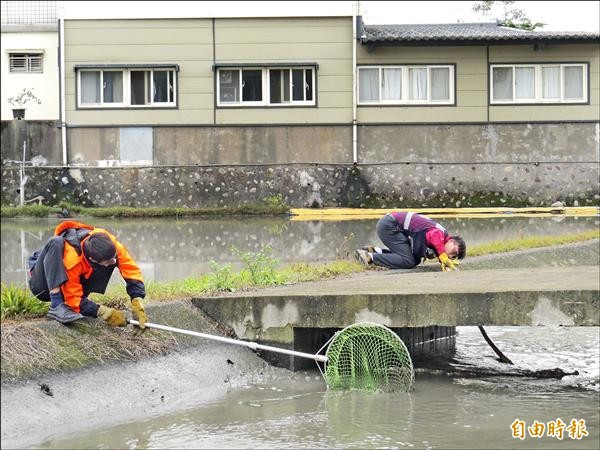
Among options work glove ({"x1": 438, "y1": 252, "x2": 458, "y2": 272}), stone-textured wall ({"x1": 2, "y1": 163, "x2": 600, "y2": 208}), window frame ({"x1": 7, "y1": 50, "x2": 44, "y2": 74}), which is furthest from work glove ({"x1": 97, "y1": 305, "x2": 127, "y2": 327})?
window frame ({"x1": 7, "y1": 50, "x2": 44, "y2": 74})

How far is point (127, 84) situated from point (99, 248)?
67.4ft

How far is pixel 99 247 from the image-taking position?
22.5 ft

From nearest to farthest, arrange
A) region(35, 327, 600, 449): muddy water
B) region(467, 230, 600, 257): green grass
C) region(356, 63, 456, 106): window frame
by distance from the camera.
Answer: region(35, 327, 600, 449): muddy water → region(467, 230, 600, 257): green grass → region(356, 63, 456, 106): window frame

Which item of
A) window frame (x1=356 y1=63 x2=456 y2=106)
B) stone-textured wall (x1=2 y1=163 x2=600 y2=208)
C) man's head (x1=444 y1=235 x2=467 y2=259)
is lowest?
man's head (x1=444 y1=235 x2=467 y2=259)

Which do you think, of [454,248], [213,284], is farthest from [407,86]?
[213,284]

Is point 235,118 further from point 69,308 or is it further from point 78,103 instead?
point 69,308

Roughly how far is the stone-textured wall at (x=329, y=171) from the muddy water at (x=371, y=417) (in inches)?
718

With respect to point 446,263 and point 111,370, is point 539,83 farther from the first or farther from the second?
point 111,370

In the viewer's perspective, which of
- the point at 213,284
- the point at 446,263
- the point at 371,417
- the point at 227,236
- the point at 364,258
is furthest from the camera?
the point at 227,236

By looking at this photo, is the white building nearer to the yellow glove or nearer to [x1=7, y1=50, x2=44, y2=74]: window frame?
[x1=7, y1=50, x2=44, y2=74]: window frame

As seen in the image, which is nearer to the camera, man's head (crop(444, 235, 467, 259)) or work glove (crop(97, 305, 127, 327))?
work glove (crop(97, 305, 127, 327))

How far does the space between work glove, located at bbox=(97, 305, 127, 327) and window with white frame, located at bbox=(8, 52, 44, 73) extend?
23.4m

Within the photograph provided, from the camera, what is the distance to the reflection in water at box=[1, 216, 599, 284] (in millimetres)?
14016

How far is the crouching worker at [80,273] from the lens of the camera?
6.91 meters
